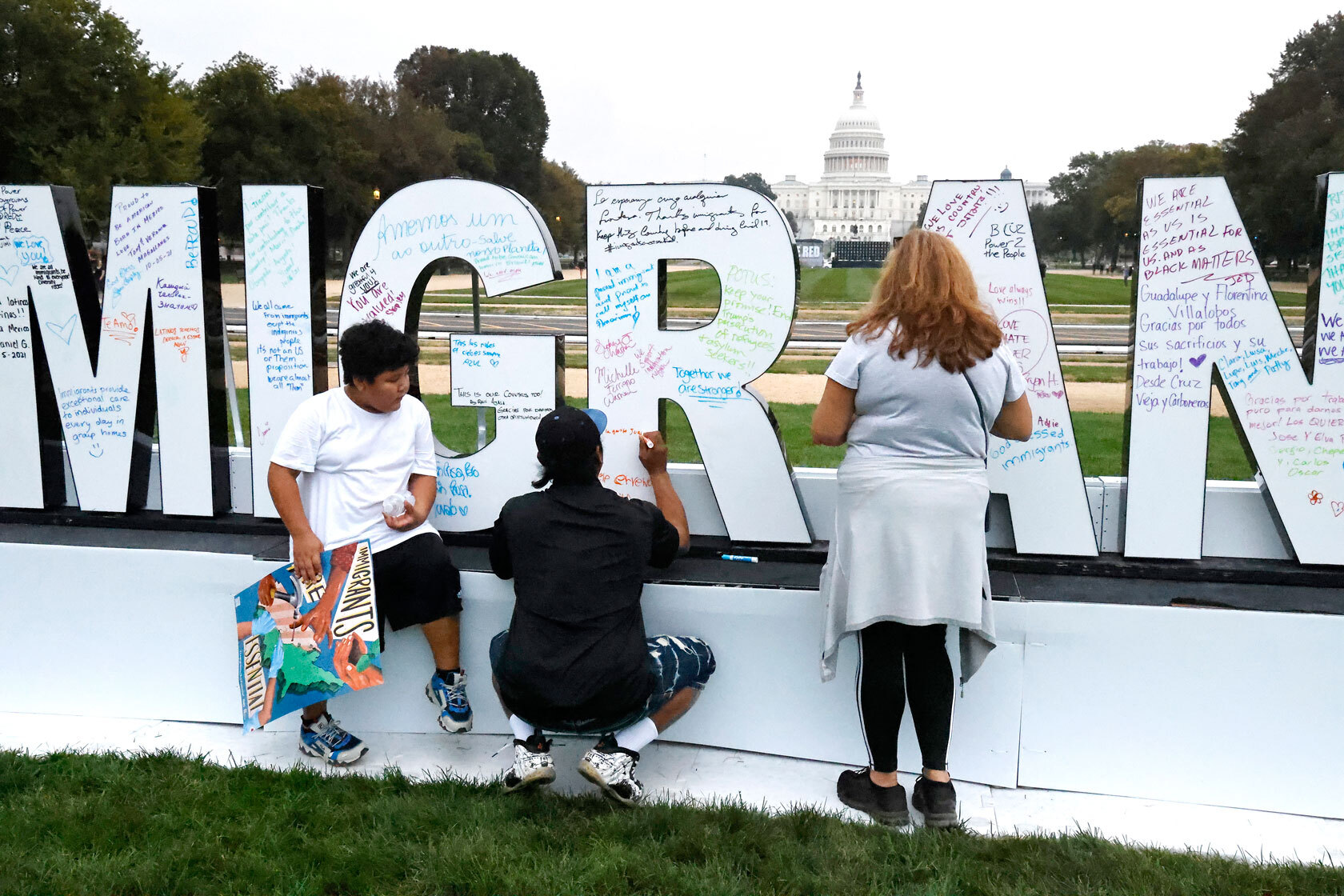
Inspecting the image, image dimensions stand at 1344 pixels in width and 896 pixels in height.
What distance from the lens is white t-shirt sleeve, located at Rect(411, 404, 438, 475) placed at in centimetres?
404

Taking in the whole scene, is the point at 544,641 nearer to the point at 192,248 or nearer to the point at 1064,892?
the point at 1064,892

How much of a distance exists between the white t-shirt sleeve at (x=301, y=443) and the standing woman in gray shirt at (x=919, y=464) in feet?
5.59

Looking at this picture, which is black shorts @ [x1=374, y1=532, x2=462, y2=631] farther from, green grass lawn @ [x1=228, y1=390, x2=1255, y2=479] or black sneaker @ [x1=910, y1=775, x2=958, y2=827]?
green grass lawn @ [x1=228, y1=390, x2=1255, y2=479]

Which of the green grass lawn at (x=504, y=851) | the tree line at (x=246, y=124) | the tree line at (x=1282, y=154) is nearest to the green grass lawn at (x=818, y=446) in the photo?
the green grass lawn at (x=504, y=851)

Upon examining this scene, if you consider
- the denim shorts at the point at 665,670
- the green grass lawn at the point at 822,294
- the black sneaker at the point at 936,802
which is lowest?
the black sneaker at the point at 936,802

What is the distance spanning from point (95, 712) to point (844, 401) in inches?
125

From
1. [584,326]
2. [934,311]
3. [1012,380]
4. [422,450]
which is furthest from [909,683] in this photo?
[584,326]

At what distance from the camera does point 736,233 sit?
164 inches

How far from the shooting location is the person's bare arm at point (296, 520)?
12.3 ft

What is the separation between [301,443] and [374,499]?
314mm

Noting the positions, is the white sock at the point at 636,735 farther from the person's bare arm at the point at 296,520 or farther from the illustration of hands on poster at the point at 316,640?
the person's bare arm at the point at 296,520

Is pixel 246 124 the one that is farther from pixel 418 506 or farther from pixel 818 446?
pixel 418 506

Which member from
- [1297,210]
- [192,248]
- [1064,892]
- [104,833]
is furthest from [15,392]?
[1297,210]

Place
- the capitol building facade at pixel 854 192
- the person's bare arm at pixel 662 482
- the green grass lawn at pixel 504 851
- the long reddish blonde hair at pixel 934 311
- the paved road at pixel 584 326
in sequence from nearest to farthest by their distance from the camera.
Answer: the green grass lawn at pixel 504 851 < the long reddish blonde hair at pixel 934 311 < the person's bare arm at pixel 662 482 < the paved road at pixel 584 326 < the capitol building facade at pixel 854 192
